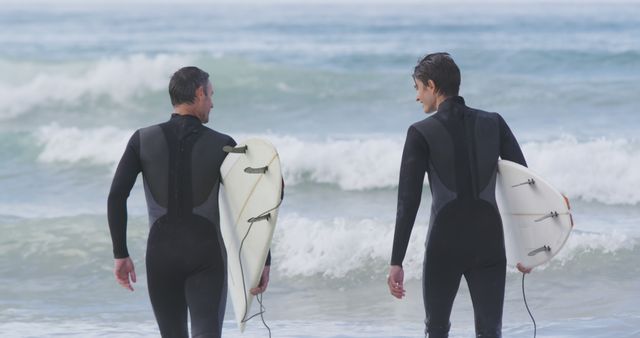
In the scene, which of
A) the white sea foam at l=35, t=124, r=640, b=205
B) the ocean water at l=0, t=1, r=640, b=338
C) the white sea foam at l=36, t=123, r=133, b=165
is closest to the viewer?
the ocean water at l=0, t=1, r=640, b=338

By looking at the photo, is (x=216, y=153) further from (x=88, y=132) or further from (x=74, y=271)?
(x=88, y=132)

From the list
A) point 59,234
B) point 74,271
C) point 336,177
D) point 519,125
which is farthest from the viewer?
point 519,125

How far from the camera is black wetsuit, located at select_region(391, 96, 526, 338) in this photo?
389 centimetres

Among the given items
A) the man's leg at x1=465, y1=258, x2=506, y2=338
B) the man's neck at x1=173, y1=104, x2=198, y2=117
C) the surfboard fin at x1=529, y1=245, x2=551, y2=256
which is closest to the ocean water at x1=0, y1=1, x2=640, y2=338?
the surfboard fin at x1=529, y1=245, x2=551, y2=256

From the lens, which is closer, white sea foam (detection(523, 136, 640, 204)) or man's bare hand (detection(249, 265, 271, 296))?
man's bare hand (detection(249, 265, 271, 296))

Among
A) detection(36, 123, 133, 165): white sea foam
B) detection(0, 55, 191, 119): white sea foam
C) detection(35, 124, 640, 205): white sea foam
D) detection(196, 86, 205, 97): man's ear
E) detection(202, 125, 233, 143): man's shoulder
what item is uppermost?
detection(196, 86, 205, 97): man's ear

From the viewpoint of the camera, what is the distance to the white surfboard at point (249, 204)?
12.7 ft

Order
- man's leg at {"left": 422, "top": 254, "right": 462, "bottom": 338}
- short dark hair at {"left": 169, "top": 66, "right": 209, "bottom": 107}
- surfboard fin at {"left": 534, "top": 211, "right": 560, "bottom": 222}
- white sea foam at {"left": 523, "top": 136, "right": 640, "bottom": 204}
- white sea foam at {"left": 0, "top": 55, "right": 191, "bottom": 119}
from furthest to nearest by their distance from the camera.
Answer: white sea foam at {"left": 0, "top": 55, "right": 191, "bottom": 119}, white sea foam at {"left": 523, "top": 136, "right": 640, "bottom": 204}, surfboard fin at {"left": 534, "top": 211, "right": 560, "bottom": 222}, man's leg at {"left": 422, "top": 254, "right": 462, "bottom": 338}, short dark hair at {"left": 169, "top": 66, "right": 209, "bottom": 107}

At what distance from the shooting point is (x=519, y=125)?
16.5m

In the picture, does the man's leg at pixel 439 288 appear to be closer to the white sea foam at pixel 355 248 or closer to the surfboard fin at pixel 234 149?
the surfboard fin at pixel 234 149

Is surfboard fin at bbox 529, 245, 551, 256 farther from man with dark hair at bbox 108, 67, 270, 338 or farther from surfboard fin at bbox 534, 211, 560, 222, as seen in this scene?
man with dark hair at bbox 108, 67, 270, 338

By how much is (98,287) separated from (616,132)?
9109 mm

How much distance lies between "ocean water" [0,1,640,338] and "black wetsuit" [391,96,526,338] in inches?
93.9

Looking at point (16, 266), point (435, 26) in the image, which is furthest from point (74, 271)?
point (435, 26)
